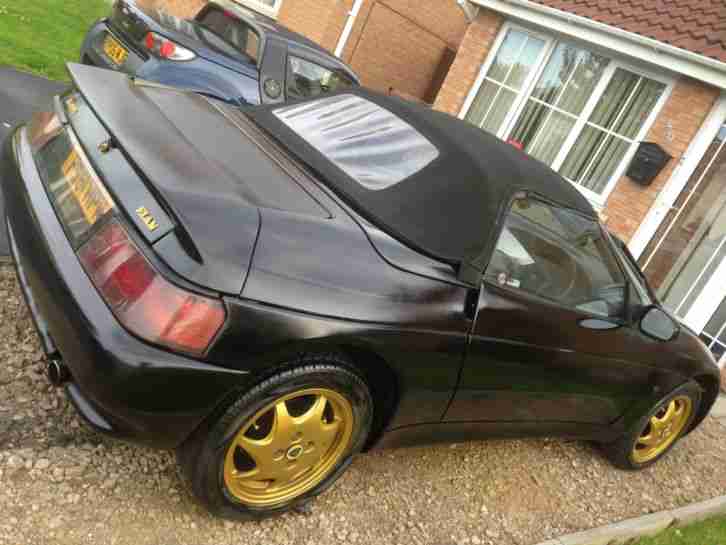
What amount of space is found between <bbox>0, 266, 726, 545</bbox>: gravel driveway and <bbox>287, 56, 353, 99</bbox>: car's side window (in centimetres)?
366

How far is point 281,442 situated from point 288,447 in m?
0.05

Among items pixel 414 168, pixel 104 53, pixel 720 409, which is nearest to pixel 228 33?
pixel 104 53

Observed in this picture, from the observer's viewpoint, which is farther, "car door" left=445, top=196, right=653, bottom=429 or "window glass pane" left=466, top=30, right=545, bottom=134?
"window glass pane" left=466, top=30, right=545, bottom=134

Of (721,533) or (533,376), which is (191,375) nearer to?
(533,376)

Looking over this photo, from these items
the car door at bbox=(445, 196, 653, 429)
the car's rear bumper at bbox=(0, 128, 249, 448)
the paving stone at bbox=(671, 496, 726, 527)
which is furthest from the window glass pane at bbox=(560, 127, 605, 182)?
the car's rear bumper at bbox=(0, 128, 249, 448)

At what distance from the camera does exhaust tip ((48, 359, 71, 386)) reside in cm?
208

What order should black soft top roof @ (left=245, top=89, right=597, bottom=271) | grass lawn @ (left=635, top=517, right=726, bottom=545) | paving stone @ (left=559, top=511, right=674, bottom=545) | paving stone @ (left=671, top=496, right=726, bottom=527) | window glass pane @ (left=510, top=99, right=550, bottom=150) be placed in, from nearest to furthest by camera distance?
black soft top roof @ (left=245, top=89, right=597, bottom=271) → paving stone @ (left=559, top=511, right=674, bottom=545) → grass lawn @ (left=635, top=517, right=726, bottom=545) → paving stone @ (left=671, top=496, right=726, bottom=527) → window glass pane @ (left=510, top=99, right=550, bottom=150)

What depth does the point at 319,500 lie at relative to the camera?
2709mm

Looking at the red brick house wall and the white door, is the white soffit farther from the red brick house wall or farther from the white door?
the white door

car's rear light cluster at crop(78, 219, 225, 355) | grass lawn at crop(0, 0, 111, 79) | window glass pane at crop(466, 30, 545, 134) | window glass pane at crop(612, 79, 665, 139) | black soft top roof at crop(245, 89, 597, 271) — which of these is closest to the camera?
car's rear light cluster at crop(78, 219, 225, 355)

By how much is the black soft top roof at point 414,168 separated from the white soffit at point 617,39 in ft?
16.9

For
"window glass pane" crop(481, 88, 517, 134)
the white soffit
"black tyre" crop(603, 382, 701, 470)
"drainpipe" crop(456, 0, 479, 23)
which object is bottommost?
"black tyre" crop(603, 382, 701, 470)

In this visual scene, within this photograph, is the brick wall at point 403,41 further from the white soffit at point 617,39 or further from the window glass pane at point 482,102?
the window glass pane at point 482,102

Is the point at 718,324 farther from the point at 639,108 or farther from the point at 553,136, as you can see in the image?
the point at 553,136
